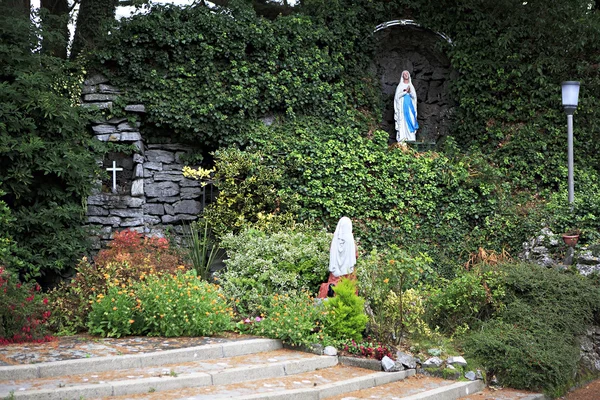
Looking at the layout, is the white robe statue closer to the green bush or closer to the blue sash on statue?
the green bush

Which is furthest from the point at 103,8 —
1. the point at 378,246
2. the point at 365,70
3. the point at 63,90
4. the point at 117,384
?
the point at 117,384

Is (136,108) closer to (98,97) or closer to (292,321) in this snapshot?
(98,97)

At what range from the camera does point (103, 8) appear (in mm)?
11562

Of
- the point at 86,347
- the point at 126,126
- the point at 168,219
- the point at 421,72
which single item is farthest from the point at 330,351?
the point at 421,72

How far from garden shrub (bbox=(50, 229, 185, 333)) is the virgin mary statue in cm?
668

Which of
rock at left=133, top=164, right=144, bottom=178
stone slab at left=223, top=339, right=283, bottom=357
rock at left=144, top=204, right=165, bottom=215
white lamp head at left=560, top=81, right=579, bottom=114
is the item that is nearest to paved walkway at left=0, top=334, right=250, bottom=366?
stone slab at left=223, top=339, right=283, bottom=357

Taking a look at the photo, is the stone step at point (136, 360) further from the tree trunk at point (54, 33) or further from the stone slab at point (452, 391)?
the tree trunk at point (54, 33)

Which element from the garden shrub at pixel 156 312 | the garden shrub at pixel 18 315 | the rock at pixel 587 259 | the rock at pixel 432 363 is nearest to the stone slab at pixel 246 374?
the garden shrub at pixel 156 312

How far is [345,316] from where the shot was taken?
23.9ft

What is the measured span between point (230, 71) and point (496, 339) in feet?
23.1

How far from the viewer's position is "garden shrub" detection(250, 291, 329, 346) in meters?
7.20

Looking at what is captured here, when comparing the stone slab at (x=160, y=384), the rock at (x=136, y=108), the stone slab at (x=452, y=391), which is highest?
the rock at (x=136, y=108)

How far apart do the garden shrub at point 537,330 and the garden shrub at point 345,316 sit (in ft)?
4.56

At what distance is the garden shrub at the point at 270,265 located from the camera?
835 centimetres
